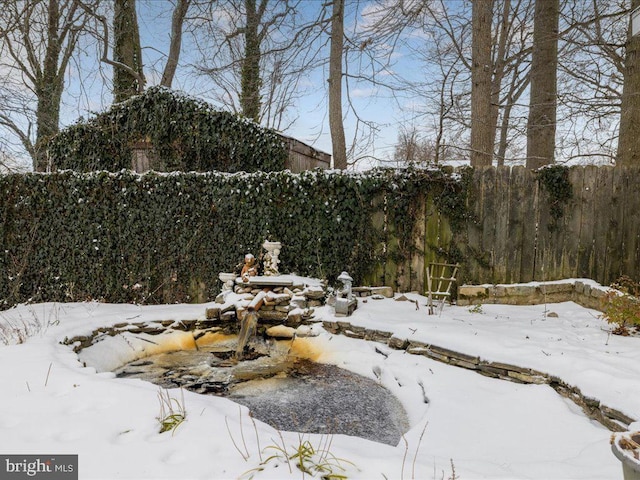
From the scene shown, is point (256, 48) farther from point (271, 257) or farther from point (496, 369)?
point (496, 369)

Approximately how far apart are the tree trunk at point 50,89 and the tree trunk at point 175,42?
3.10 meters

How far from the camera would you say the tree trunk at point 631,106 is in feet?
18.5

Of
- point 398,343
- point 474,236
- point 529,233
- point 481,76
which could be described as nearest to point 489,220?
point 474,236

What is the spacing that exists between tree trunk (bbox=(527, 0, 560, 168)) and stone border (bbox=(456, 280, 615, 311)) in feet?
9.89

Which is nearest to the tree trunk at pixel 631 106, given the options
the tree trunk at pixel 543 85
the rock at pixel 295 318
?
the tree trunk at pixel 543 85

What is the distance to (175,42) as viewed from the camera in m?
11.8

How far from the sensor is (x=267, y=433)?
2254 mm

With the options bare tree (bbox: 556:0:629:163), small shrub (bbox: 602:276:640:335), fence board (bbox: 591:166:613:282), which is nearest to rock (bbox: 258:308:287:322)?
small shrub (bbox: 602:276:640:335)

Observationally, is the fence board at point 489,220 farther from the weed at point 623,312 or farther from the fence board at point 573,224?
the weed at point 623,312

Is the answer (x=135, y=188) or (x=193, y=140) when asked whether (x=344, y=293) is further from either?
(x=193, y=140)

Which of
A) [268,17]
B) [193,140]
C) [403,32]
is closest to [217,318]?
[193,140]

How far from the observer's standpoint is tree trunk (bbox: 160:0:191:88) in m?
11.6

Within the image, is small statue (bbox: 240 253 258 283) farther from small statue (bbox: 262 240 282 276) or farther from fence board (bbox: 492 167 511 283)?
fence board (bbox: 492 167 511 283)

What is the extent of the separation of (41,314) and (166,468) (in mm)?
5268
